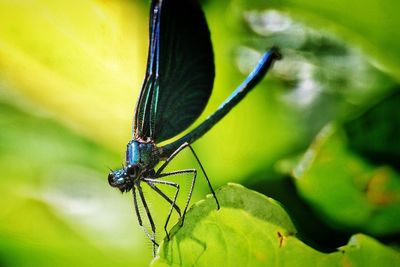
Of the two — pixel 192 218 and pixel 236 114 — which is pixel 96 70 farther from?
pixel 192 218

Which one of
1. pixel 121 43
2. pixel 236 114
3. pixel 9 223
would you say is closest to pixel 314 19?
pixel 236 114

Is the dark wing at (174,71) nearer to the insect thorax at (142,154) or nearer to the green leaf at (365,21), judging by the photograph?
the insect thorax at (142,154)

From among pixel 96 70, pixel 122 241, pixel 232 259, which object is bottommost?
pixel 232 259

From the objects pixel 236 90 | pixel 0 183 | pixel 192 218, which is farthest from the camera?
pixel 0 183

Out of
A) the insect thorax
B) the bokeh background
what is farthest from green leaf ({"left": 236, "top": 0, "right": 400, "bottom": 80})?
the insect thorax

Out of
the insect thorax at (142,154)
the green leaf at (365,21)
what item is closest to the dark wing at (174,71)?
the insect thorax at (142,154)

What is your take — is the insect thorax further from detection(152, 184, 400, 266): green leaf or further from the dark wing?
detection(152, 184, 400, 266): green leaf
